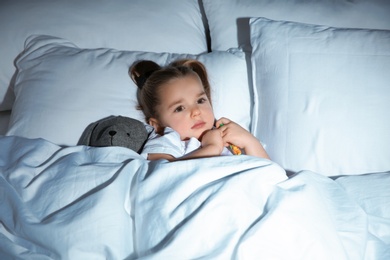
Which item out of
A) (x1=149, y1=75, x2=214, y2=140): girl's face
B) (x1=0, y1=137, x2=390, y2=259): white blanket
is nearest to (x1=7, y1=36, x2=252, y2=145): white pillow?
(x1=149, y1=75, x2=214, y2=140): girl's face

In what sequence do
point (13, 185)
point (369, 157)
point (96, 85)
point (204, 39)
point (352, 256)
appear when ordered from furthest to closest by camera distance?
1. point (204, 39)
2. point (96, 85)
3. point (369, 157)
4. point (13, 185)
5. point (352, 256)

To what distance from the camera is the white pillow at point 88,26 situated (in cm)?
155

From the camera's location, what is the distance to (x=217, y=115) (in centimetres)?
146

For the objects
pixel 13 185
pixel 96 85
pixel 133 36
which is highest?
pixel 133 36

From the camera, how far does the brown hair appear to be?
1.37m

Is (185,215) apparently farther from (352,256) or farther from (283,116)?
(283,116)

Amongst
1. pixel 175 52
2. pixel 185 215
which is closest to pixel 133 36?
pixel 175 52

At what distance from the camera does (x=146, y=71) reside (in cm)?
143

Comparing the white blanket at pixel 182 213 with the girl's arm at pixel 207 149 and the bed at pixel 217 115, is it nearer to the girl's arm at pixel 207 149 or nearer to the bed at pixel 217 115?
Answer: the bed at pixel 217 115

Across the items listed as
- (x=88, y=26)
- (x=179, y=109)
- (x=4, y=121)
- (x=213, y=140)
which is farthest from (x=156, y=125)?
(x=4, y=121)

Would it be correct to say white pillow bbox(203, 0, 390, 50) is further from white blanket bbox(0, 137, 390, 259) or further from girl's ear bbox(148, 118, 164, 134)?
white blanket bbox(0, 137, 390, 259)

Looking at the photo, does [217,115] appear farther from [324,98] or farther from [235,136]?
[324,98]

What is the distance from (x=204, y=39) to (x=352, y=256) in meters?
1.03

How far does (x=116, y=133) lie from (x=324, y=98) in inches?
24.1
